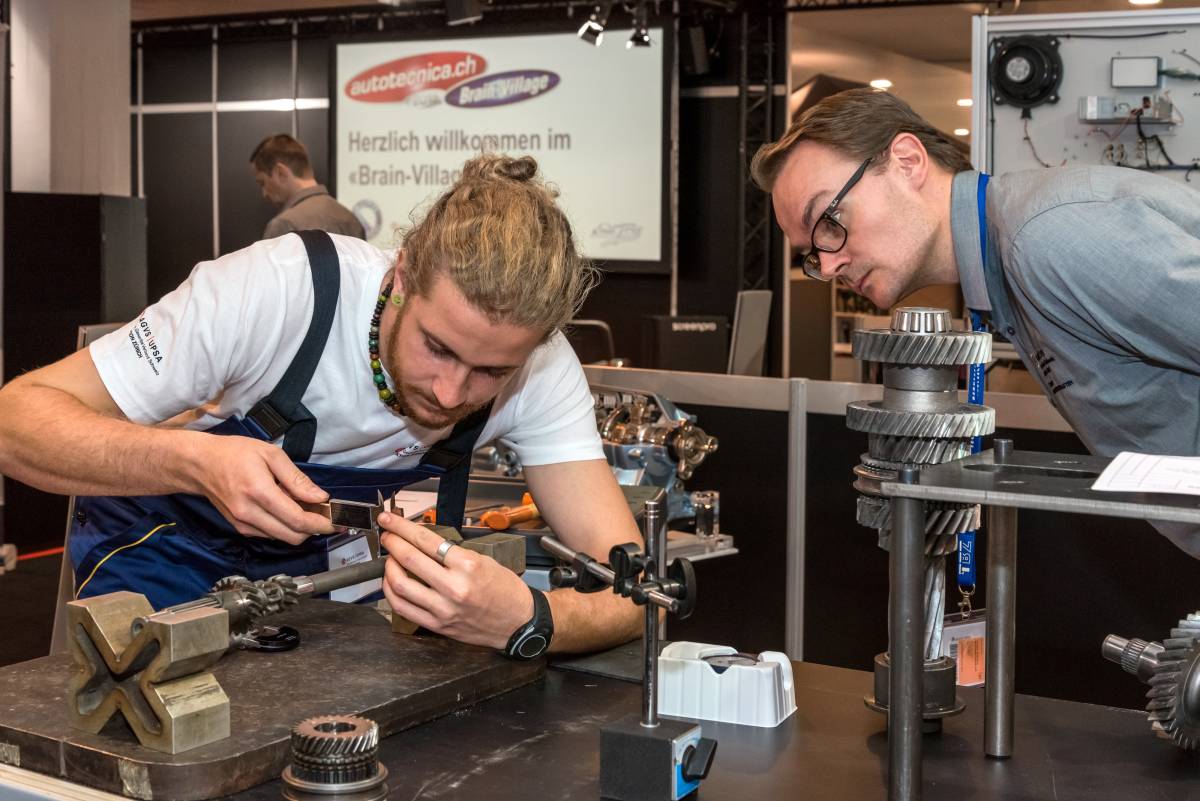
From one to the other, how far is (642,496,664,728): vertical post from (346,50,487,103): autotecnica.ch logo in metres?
8.03

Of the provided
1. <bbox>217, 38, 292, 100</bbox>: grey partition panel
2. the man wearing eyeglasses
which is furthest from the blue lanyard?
<bbox>217, 38, 292, 100</bbox>: grey partition panel

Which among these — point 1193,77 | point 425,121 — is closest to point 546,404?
point 1193,77

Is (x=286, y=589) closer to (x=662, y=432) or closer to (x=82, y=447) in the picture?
(x=82, y=447)

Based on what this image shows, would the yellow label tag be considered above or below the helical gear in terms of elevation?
below

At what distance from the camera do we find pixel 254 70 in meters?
10.3

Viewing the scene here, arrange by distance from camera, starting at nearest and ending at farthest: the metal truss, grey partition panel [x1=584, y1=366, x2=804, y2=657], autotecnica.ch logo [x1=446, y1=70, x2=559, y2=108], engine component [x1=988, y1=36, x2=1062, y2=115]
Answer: grey partition panel [x1=584, y1=366, x2=804, y2=657]
engine component [x1=988, y1=36, x2=1062, y2=115]
the metal truss
autotecnica.ch logo [x1=446, y1=70, x2=559, y2=108]

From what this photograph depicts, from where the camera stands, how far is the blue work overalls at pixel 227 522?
173cm

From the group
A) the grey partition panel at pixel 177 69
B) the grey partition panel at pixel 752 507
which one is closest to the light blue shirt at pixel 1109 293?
the grey partition panel at pixel 752 507

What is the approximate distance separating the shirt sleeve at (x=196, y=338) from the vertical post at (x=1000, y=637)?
91 centimetres

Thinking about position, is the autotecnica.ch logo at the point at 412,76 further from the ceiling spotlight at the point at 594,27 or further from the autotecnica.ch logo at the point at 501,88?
the ceiling spotlight at the point at 594,27

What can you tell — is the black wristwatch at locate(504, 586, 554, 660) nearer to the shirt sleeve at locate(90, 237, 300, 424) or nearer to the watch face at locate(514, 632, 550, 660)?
the watch face at locate(514, 632, 550, 660)

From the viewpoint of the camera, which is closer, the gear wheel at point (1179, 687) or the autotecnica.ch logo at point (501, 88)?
the gear wheel at point (1179, 687)

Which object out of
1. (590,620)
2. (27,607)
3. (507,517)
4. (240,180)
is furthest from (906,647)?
(240,180)

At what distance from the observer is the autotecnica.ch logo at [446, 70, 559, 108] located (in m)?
8.66
